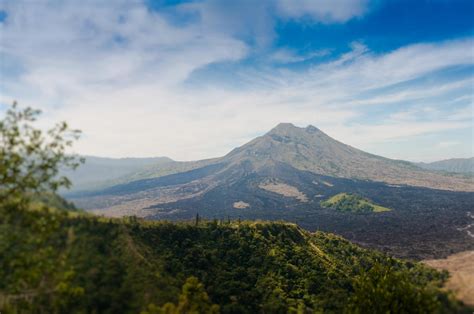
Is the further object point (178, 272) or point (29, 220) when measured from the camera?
point (178, 272)

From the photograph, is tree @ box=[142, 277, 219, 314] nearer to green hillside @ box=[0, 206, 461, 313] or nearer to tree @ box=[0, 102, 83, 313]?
green hillside @ box=[0, 206, 461, 313]

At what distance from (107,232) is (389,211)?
186 m

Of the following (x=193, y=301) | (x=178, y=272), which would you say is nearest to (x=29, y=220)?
(x=193, y=301)

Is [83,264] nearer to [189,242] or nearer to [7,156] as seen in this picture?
[7,156]

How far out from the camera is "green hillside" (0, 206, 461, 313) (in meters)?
20.8

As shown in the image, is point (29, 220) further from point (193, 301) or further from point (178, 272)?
point (178, 272)

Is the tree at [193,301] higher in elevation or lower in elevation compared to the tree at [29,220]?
lower

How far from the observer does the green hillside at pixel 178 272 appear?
20.8m

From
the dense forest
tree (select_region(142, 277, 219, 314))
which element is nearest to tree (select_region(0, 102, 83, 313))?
the dense forest

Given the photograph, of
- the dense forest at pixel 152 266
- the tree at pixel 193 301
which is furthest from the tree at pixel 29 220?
the tree at pixel 193 301

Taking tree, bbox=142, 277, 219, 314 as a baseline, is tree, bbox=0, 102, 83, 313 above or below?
above

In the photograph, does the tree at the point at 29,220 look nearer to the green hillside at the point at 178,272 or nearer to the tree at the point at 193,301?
the green hillside at the point at 178,272

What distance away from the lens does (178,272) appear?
1670 inches

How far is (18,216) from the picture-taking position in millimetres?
20594
